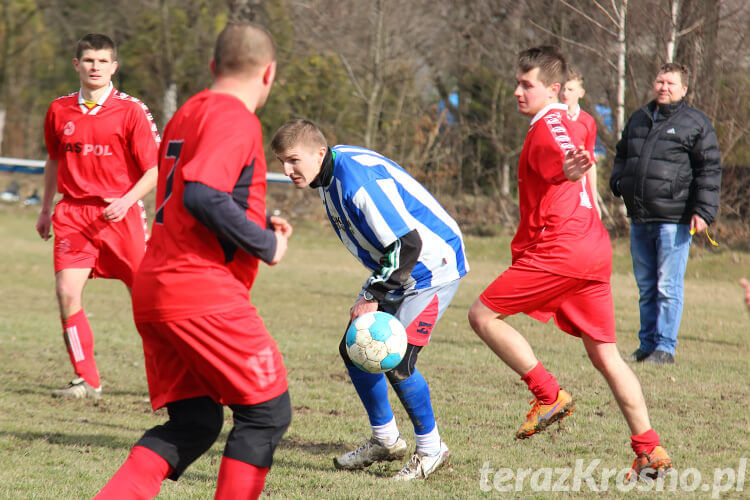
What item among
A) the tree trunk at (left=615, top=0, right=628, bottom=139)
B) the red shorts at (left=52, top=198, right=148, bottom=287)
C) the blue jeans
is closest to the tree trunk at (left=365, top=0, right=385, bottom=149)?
the tree trunk at (left=615, top=0, right=628, bottom=139)

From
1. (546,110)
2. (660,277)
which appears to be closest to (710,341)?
(660,277)

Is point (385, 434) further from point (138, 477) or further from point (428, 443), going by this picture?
point (138, 477)

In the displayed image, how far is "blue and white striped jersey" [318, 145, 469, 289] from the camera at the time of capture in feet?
13.1

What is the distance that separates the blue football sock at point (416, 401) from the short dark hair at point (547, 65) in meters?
1.72

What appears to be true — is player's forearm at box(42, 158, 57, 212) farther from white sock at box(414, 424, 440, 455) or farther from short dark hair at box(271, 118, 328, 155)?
white sock at box(414, 424, 440, 455)

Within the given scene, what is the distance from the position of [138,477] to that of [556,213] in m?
2.49

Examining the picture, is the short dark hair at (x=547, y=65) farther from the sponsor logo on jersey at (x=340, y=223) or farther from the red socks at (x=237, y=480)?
the red socks at (x=237, y=480)

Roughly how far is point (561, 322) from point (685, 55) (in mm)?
11838

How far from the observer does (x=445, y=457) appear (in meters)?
4.28

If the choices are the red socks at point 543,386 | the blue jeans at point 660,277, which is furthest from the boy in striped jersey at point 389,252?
the blue jeans at point 660,277

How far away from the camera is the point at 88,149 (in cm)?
574

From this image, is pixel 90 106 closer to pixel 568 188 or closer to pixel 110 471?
pixel 110 471

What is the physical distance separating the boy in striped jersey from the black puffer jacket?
139 inches

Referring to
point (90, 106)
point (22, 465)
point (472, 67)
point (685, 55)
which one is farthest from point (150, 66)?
point (22, 465)
